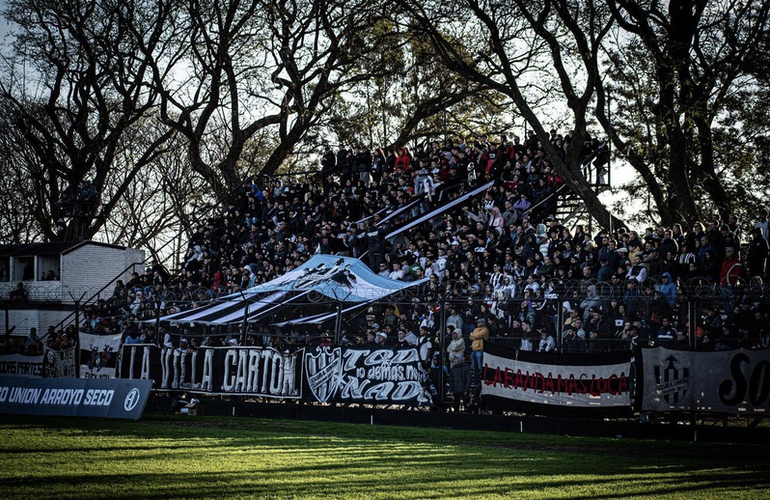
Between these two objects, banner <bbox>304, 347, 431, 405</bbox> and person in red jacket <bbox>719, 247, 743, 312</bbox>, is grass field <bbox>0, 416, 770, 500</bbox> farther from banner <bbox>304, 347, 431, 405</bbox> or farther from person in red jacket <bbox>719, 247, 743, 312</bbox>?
person in red jacket <bbox>719, 247, 743, 312</bbox>

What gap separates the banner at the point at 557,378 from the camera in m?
16.2

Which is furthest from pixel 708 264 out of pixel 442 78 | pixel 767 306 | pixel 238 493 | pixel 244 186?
pixel 442 78

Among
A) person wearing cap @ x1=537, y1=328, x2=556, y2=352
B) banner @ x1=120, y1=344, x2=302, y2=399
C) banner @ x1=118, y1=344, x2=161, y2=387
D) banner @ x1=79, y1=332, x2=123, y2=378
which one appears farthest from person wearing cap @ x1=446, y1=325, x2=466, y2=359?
banner @ x1=79, y1=332, x2=123, y2=378

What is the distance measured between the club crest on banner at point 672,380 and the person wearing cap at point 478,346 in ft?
11.9

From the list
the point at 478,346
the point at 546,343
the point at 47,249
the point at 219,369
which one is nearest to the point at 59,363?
the point at 219,369

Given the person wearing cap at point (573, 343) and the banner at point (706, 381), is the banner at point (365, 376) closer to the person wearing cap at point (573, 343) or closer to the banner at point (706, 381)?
the person wearing cap at point (573, 343)

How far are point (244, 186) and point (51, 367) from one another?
16573 millimetres

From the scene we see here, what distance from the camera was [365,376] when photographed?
62.7 feet

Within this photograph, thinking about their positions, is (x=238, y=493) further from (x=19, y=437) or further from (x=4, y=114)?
(x=4, y=114)

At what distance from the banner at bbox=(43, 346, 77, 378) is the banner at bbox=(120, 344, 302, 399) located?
2236mm

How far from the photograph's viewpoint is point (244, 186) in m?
39.7

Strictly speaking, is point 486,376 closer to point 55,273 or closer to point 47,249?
point 55,273

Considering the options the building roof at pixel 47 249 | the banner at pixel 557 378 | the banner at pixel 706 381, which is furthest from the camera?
the building roof at pixel 47 249

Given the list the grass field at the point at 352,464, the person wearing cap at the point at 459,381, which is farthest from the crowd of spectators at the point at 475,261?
the grass field at the point at 352,464
